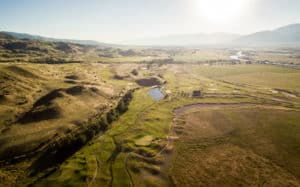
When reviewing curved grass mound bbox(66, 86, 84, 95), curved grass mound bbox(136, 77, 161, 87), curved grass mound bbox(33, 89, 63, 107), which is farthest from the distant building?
curved grass mound bbox(33, 89, 63, 107)

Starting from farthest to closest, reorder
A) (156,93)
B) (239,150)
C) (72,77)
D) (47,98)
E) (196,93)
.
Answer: (72,77) → (156,93) → (196,93) → (47,98) → (239,150)

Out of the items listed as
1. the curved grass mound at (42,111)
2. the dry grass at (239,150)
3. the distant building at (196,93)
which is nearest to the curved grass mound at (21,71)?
the curved grass mound at (42,111)

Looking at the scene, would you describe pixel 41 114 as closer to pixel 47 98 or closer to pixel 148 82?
pixel 47 98

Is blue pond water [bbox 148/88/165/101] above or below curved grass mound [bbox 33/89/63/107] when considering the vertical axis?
below

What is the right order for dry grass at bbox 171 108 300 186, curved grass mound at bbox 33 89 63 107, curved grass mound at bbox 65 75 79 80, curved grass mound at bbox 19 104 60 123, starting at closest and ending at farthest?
dry grass at bbox 171 108 300 186 → curved grass mound at bbox 19 104 60 123 → curved grass mound at bbox 33 89 63 107 → curved grass mound at bbox 65 75 79 80

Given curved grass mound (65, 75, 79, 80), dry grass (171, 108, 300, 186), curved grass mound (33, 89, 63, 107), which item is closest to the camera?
dry grass (171, 108, 300, 186)

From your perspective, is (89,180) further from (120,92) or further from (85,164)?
(120,92)

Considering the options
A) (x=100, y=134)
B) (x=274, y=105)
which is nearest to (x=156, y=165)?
(x=100, y=134)

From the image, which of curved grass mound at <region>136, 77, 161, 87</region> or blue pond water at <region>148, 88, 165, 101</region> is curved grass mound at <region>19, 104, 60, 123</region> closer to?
blue pond water at <region>148, 88, 165, 101</region>

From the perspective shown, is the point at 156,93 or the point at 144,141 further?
the point at 156,93

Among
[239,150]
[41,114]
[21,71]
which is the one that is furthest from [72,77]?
[239,150]
